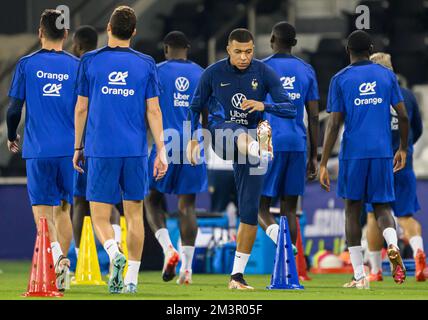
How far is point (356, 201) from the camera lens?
12750mm

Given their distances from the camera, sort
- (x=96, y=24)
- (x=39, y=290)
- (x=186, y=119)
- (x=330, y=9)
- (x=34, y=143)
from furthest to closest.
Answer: (x=330, y=9), (x=96, y=24), (x=186, y=119), (x=34, y=143), (x=39, y=290)

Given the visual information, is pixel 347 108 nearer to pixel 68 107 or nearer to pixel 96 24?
pixel 68 107

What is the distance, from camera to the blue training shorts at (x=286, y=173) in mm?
13859

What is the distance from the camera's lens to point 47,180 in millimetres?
12328

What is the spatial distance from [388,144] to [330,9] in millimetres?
11177

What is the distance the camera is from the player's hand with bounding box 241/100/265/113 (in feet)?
38.9

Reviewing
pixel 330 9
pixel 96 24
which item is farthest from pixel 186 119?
pixel 330 9

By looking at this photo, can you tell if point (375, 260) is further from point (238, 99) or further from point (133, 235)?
point (133, 235)

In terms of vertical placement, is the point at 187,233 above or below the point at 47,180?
below

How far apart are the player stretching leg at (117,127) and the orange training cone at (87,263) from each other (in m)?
2.33

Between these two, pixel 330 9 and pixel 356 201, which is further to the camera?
pixel 330 9

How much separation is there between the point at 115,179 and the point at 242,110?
133 centimetres

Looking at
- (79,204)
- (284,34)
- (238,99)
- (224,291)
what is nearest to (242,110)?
(238,99)

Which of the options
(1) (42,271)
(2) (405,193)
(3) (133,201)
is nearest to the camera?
(1) (42,271)
